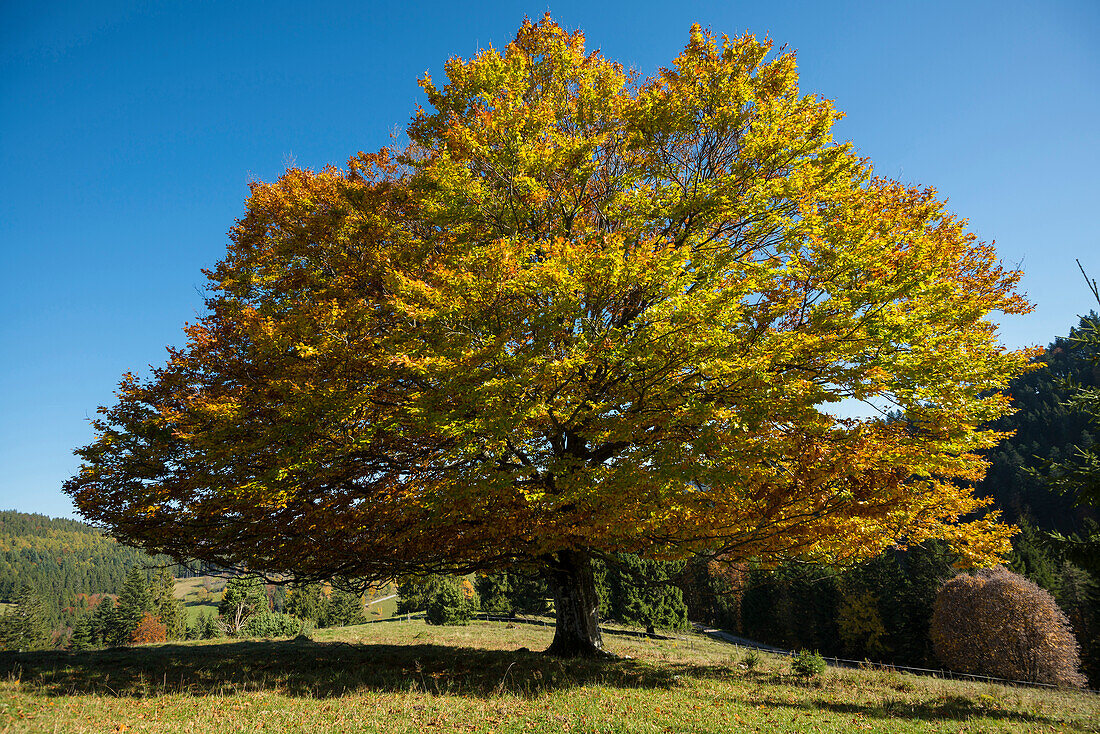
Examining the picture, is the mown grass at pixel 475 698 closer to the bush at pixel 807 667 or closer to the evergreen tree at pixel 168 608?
the bush at pixel 807 667

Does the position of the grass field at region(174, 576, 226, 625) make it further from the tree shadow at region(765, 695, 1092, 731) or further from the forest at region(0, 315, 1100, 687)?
the tree shadow at region(765, 695, 1092, 731)

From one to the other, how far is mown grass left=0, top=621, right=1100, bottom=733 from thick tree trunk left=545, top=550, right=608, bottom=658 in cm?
80

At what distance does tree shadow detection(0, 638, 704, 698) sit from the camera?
911 centimetres

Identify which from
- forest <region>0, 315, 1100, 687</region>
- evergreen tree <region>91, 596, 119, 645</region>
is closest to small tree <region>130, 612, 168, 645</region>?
forest <region>0, 315, 1100, 687</region>

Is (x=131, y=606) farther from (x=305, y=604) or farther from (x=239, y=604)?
(x=239, y=604)

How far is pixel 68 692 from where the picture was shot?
29.3ft

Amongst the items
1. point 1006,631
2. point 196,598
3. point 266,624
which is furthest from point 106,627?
point 1006,631

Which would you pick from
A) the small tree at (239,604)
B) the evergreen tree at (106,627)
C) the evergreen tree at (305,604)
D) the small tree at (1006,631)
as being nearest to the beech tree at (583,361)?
the small tree at (1006,631)

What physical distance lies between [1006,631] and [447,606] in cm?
4368

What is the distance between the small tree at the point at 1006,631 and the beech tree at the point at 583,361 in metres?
35.0

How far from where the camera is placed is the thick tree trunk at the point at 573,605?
12.1 m

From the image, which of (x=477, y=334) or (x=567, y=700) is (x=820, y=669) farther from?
(x=477, y=334)

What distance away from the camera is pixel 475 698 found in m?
8.31

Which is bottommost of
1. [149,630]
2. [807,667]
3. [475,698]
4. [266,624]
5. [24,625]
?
[149,630]
